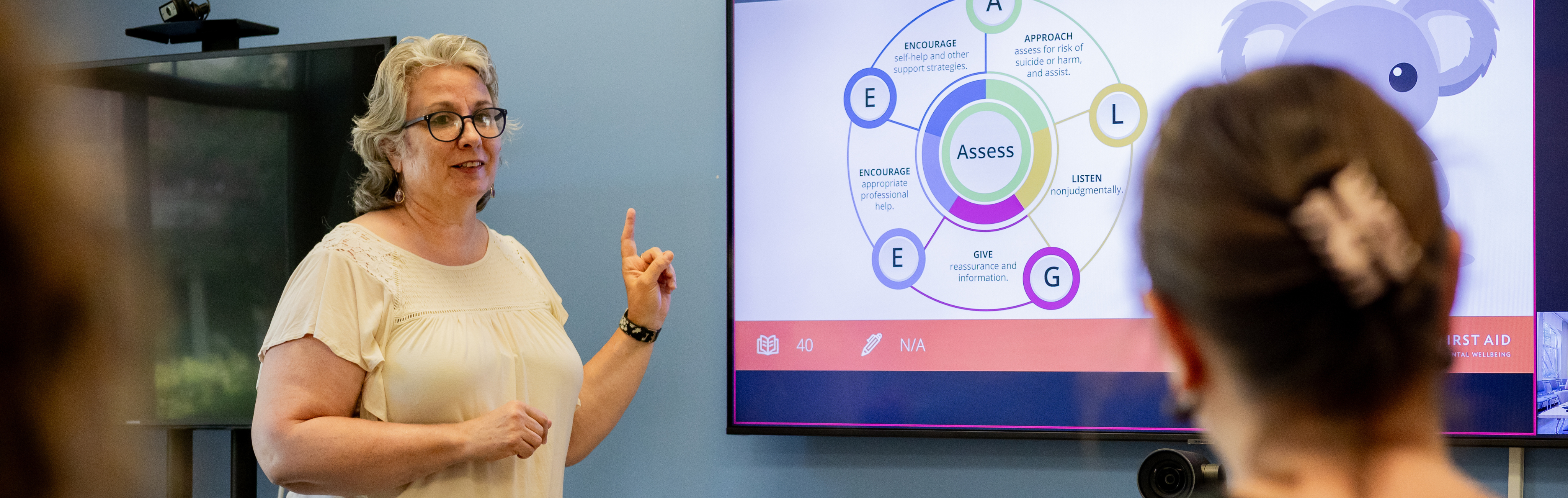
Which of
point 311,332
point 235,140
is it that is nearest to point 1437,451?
point 311,332

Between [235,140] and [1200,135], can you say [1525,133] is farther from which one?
[235,140]

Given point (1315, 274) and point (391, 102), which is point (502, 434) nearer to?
point (391, 102)

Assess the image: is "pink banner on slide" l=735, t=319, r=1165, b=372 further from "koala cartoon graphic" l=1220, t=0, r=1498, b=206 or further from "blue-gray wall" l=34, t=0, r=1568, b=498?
"koala cartoon graphic" l=1220, t=0, r=1498, b=206

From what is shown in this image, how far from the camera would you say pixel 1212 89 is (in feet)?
2.12

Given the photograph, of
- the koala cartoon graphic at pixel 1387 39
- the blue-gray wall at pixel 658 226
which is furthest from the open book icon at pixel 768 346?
the koala cartoon graphic at pixel 1387 39

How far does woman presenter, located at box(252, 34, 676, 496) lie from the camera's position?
1.54m

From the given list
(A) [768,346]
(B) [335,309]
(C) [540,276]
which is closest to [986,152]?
(A) [768,346]

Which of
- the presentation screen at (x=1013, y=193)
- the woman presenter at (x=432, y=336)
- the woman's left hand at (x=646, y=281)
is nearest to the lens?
the woman presenter at (x=432, y=336)

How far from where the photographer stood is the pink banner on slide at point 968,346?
6.60 feet

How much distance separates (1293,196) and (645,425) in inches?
80.6

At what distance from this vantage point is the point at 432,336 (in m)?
1.64

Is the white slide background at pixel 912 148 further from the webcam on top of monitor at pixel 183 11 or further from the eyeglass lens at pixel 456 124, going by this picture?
the webcam on top of monitor at pixel 183 11

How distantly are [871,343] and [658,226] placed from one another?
0.60m

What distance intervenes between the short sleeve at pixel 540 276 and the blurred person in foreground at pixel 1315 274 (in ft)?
4.75
